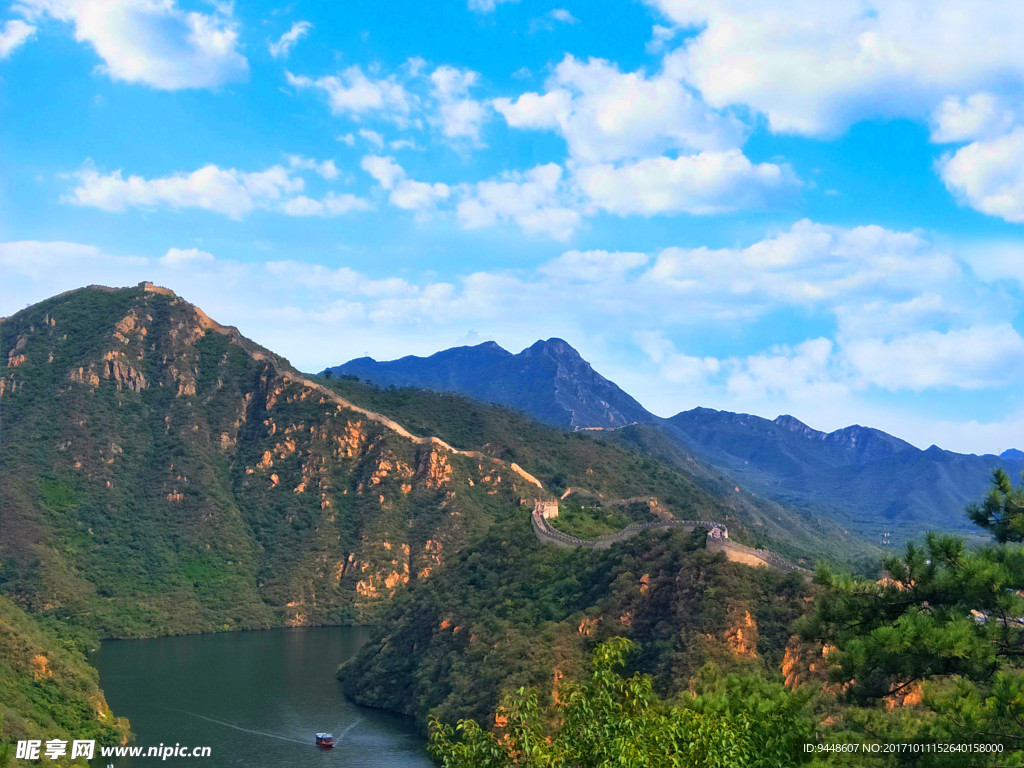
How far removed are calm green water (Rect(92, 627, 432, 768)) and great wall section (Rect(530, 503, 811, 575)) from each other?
15.1 meters

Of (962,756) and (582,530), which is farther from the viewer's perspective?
(582,530)

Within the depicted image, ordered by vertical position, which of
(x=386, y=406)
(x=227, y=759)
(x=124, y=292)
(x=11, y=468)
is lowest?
(x=227, y=759)

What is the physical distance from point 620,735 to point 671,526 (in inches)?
1561

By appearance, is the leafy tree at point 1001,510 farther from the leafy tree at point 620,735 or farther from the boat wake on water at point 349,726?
the boat wake on water at point 349,726

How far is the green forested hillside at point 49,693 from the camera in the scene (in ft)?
141

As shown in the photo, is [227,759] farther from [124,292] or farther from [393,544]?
[124,292]

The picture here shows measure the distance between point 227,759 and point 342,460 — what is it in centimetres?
6527

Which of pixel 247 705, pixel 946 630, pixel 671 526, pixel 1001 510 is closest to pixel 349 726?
pixel 247 705

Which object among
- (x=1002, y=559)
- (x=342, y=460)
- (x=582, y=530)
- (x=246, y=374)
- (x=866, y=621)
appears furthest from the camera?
(x=246, y=374)

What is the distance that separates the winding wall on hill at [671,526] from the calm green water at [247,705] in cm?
1504

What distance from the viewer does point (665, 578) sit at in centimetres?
4759

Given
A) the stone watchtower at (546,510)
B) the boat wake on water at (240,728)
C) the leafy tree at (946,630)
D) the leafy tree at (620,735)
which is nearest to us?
the leafy tree at (946,630)

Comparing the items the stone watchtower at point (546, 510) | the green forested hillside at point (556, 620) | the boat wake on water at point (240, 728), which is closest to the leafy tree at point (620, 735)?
the green forested hillside at point (556, 620)

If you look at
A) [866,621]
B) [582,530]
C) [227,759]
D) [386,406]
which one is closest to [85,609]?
[227,759]
